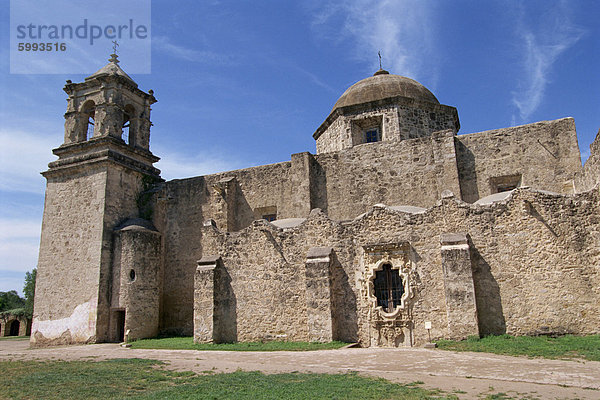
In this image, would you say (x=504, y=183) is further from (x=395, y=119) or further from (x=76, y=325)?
(x=76, y=325)

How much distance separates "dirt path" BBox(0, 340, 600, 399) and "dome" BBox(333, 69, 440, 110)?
11.4m

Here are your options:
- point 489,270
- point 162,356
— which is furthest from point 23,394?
point 489,270

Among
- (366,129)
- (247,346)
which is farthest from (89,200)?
(366,129)

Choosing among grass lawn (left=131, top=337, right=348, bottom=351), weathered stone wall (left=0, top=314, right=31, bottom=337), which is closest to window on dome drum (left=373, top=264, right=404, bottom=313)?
grass lawn (left=131, top=337, right=348, bottom=351)

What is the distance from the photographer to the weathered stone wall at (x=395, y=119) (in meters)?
18.4

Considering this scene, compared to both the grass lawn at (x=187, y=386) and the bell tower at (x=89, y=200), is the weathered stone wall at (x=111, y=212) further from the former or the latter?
the grass lawn at (x=187, y=386)

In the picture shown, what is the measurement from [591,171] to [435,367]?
781 cm

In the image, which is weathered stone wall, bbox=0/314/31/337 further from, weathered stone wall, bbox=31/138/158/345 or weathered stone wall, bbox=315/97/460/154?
weathered stone wall, bbox=315/97/460/154

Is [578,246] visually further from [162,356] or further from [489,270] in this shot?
[162,356]

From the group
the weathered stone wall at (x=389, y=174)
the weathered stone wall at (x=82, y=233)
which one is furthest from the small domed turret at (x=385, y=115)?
the weathered stone wall at (x=82, y=233)

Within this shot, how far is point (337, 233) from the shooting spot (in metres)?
13.5

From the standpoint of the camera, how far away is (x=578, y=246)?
11.1 m

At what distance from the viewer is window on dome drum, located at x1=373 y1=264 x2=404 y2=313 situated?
41.3ft

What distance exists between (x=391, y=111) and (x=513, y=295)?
9391 millimetres
